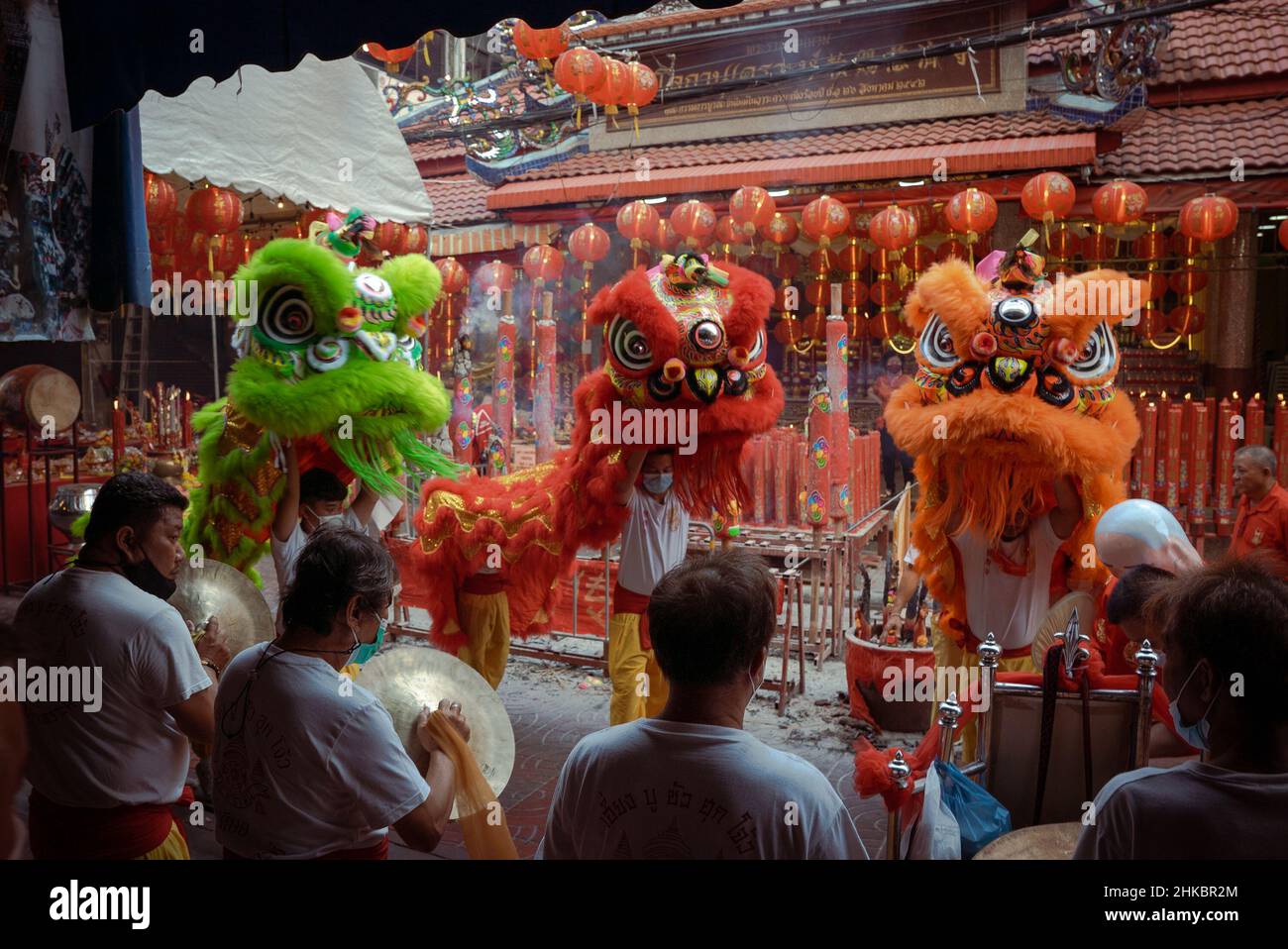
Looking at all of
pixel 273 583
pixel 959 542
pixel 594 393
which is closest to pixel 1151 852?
pixel 959 542

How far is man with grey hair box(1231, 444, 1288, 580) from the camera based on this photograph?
490 cm

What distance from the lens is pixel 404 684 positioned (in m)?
2.64

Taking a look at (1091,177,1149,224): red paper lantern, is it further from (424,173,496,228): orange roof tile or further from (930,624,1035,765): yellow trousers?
(424,173,496,228): orange roof tile

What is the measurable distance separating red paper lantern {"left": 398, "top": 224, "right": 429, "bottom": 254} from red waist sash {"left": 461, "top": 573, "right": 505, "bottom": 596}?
18.9ft

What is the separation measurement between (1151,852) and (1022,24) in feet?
32.5

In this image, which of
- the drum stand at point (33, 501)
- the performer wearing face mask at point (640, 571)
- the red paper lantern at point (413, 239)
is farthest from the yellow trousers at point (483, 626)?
the red paper lantern at point (413, 239)

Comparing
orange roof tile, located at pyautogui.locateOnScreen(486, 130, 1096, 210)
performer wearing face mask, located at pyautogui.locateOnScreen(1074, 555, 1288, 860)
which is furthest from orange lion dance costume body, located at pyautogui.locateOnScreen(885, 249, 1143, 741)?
orange roof tile, located at pyautogui.locateOnScreen(486, 130, 1096, 210)

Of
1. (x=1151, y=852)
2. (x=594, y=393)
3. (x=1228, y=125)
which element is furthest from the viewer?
(x=1228, y=125)

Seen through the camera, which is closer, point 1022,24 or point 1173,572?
point 1173,572

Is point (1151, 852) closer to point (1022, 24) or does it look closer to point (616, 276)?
point (1022, 24)

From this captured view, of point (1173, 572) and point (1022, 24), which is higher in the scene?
point (1022, 24)

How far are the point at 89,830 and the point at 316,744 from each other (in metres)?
0.86

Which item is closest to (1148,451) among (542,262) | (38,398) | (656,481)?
(656,481)

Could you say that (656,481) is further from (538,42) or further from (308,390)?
(538,42)
